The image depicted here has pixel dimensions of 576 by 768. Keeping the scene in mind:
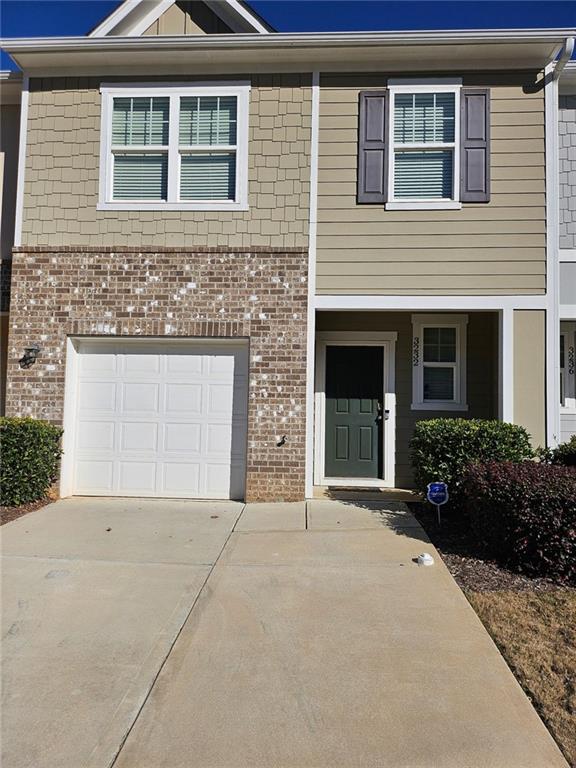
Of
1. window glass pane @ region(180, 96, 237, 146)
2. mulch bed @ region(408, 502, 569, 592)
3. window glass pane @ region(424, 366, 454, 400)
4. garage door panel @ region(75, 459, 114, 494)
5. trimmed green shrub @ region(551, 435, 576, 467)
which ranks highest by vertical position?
window glass pane @ region(180, 96, 237, 146)

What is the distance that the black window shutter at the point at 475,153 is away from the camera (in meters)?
7.08

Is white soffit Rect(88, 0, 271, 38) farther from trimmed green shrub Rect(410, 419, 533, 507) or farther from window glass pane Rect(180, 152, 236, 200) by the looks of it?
trimmed green shrub Rect(410, 419, 533, 507)

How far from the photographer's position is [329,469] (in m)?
8.31

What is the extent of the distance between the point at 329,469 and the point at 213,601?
14.9 ft

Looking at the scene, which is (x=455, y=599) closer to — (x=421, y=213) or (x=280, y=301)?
(x=280, y=301)

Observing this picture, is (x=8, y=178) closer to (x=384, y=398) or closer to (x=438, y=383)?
(x=384, y=398)

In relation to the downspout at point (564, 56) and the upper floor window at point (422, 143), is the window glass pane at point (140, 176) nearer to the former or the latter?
the upper floor window at point (422, 143)

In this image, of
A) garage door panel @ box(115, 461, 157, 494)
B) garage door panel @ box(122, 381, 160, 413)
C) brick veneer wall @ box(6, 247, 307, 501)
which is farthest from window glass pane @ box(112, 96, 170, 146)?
garage door panel @ box(115, 461, 157, 494)

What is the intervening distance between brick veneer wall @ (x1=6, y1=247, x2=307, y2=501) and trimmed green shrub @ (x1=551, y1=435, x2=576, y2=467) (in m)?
3.09

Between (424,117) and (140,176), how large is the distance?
12.9ft

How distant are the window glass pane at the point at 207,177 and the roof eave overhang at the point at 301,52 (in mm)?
1194

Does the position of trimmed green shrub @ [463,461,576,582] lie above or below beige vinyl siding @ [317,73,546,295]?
below

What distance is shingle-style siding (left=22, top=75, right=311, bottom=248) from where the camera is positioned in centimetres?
725

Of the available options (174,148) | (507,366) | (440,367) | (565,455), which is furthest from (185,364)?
(565,455)
